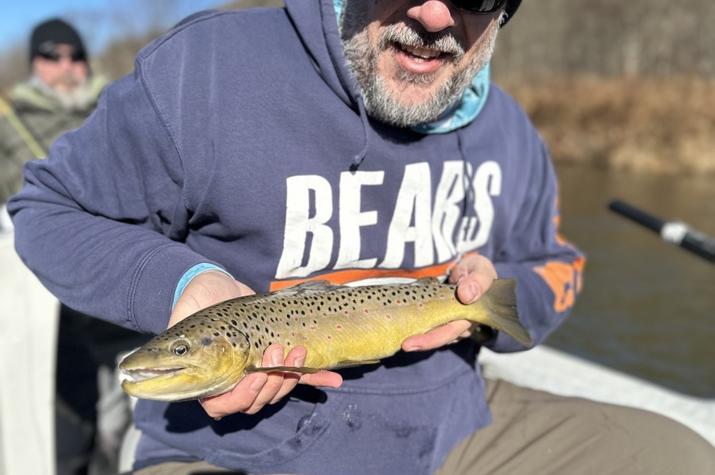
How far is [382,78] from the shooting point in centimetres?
216

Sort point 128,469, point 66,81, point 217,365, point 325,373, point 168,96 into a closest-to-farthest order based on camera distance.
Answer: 1. point 217,365
2. point 325,373
3. point 168,96
4. point 128,469
5. point 66,81

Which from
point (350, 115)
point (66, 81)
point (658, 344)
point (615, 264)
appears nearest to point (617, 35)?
point (615, 264)

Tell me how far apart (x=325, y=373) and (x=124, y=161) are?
0.88 metres

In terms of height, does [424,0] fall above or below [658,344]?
above

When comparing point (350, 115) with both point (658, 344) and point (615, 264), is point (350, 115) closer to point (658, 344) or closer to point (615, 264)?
point (658, 344)

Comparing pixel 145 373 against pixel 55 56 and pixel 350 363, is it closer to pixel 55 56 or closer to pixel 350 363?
pixel 350 363

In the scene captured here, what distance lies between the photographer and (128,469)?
2510mm

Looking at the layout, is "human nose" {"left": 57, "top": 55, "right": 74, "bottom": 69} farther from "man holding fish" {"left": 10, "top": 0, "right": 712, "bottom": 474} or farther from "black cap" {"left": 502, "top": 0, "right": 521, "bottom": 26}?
"black cap" {"left": 502, "top": 0, "right": 521, "bottom": 26}

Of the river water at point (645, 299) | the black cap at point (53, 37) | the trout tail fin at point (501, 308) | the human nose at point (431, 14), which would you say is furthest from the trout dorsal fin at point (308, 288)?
the river water at point (645, 299)

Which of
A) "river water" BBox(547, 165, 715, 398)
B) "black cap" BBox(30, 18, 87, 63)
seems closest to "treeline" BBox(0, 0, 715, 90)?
"river water" BBox(547, 165, 715, 398)

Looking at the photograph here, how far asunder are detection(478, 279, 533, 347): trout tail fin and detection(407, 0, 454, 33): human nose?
89 cm

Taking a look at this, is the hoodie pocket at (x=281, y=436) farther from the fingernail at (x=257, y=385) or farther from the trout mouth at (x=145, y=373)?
the trout mouth at (x=145, y=373)

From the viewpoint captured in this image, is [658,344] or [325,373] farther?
[658,344]

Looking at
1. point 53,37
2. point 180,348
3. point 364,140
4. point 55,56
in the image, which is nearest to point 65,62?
point 55,56
